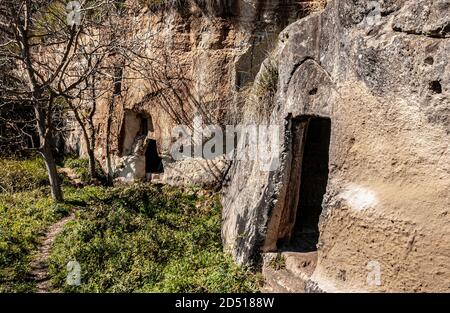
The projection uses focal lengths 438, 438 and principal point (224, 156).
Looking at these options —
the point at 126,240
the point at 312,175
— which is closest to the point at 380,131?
the point at 312,175

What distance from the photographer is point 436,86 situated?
4.35 m

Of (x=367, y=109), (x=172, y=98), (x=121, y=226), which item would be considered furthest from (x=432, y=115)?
(x=172, y=98)

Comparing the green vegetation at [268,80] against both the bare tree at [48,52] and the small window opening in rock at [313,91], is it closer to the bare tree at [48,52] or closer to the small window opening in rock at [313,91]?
the small window opening in rock at [313,91]

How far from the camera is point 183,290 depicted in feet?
21.2

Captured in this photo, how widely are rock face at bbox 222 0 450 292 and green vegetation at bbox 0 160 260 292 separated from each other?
6.46ft

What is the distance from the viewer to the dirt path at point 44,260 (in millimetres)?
7098

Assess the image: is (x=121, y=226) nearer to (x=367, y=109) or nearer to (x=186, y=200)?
(x=186, y=200)

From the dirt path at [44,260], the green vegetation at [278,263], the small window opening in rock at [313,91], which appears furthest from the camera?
the dirt path at [44,260]

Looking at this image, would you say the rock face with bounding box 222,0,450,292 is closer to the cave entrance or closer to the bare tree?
the cave entrance

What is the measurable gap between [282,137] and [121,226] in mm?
4222

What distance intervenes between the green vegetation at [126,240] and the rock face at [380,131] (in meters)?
1.97

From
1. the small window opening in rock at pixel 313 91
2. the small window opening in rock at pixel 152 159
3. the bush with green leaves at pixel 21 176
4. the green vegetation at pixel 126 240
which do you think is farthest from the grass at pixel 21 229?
the small window opening in rock at pixel 313 91

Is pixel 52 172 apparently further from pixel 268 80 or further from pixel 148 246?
pixel 268 80

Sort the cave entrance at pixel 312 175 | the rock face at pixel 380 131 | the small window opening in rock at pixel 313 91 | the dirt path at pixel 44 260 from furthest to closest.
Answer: the cave entrance at pixel 312 175
the dirt path at pixel 44 260
the small window opening in rock at pixel 313 91
the rock face at pixel 380 131
